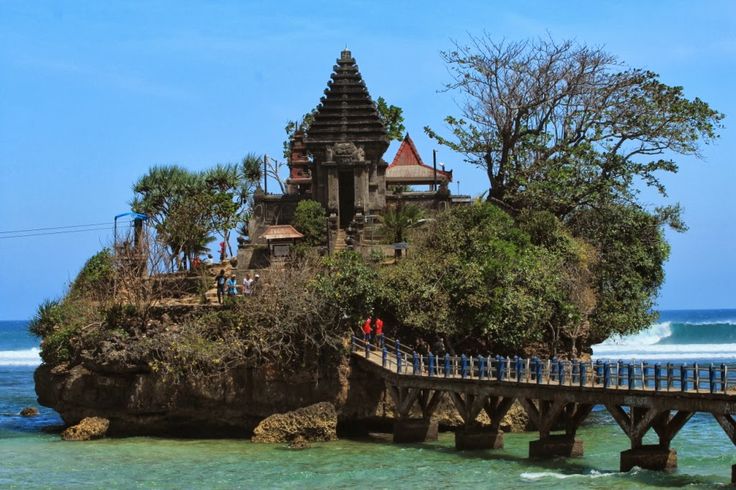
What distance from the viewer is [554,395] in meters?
36.3

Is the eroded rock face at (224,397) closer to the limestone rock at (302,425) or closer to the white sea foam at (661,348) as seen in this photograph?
the limestone rock at (302,425)

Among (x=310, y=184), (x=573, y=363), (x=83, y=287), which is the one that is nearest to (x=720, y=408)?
(x=573, y=363)

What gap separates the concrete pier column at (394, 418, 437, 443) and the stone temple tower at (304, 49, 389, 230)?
761 inches

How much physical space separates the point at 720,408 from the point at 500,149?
92.8 ft

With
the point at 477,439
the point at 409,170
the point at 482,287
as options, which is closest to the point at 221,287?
the point at 482,287

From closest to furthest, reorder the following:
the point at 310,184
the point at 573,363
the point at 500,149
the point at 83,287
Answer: the point at 573,363, the point at 83,287, the point at 500,149, the point at 310,184

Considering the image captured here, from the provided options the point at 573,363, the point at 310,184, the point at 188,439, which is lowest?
the point at 188,439

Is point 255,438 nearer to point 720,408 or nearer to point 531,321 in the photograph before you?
point 531,321

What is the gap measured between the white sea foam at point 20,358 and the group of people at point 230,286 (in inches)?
2550

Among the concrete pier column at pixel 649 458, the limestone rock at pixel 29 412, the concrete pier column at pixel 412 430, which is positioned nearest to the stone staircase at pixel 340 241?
the concrete pier column at pixel 412 430

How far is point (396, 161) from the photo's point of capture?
74188 mm

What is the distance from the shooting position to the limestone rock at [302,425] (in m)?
41.6

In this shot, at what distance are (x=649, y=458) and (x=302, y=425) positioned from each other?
12.4 metres

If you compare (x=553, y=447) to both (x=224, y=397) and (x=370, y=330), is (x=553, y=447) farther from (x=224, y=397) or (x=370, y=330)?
(x=224, y=397)
